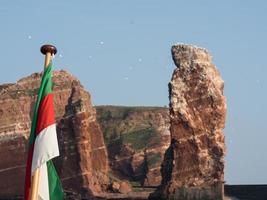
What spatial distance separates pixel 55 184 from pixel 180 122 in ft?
204

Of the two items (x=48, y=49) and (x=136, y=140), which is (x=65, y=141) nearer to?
(x=136, y=140)

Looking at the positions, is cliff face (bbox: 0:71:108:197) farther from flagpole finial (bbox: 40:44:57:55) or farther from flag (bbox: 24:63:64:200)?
flagpole finial (bbox: 40:44:57:55)

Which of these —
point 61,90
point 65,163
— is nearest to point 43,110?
point 65,163

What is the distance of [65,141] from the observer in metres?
113

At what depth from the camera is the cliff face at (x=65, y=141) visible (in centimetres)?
11188

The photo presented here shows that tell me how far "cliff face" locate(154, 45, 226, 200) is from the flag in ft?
198

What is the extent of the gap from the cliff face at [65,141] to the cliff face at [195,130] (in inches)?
1355

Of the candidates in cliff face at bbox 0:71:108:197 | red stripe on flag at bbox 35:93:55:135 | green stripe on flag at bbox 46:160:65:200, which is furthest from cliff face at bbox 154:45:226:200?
red stripe on flag at bbox 35:93:55:135

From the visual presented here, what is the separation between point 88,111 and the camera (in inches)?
4601

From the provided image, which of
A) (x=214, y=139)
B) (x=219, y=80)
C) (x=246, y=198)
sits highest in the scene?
(x=219, y=80)

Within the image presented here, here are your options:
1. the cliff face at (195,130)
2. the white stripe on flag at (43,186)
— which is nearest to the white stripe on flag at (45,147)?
the white stripe on flag at (43,186)

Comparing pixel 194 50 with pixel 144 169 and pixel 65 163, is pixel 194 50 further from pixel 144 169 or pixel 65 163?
pixel 144 169

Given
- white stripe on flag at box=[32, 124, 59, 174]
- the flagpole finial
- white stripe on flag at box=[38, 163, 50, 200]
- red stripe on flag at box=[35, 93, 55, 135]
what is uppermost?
the flagpole finial

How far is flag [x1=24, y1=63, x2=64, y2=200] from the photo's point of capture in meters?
11.6
